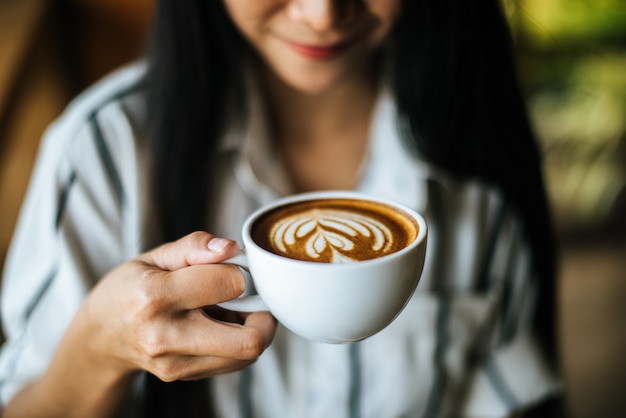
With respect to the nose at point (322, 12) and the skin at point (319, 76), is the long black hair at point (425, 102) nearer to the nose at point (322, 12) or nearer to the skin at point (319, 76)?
the skin at point (319, 76)

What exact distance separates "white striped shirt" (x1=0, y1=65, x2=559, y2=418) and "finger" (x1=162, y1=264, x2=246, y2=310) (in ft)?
1.20

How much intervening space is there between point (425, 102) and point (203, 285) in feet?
2.18

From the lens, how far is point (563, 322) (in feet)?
8.63

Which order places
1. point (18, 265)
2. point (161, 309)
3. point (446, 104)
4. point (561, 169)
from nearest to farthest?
point (161, 309) < point (18, 265) < point (446, 104) < point (561, 169)

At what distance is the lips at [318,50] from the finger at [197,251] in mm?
398

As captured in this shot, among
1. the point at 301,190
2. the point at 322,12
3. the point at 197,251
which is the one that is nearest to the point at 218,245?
the point at 197,251

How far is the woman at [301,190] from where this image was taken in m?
0.90

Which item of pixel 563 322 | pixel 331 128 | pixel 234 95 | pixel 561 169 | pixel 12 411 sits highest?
pixel 234 95

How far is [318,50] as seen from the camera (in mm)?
898

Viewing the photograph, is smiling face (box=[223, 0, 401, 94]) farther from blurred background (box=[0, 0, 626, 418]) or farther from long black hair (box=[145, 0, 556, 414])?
blurred background (box=[0, 0, 626, 418])

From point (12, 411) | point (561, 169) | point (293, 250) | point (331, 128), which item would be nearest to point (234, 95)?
point (331, 128)

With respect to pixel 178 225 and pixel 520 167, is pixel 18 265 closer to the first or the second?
pixel 178 225

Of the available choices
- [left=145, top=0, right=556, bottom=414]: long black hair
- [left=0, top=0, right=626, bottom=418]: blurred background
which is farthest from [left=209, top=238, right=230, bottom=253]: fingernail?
[left=0, top=0, right=626, bottom=418]: blurred background

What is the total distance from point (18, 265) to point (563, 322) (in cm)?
234
